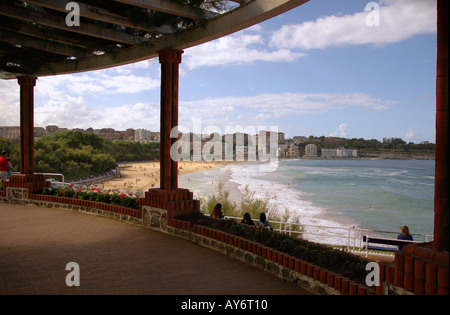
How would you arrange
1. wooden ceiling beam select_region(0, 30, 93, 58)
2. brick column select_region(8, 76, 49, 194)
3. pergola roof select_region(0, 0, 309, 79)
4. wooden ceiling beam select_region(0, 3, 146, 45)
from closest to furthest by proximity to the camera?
pergola roof select_region(0, 0, 309, 79)
wooden ceiling beam select_region(0, 3, 146, 45)
wooden ceiling beam select_region(0, 30, 93, 58)
brick column select_region(8, 76, 49, 194)

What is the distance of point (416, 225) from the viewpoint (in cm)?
2448

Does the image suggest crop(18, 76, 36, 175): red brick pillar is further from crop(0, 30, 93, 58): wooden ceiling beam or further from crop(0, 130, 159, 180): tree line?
crop(0, 130, 159, 180): tree line

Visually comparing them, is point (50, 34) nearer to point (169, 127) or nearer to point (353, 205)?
point (169, 127)

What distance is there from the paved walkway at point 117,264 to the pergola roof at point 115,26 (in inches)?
140

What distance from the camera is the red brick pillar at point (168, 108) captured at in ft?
20.0

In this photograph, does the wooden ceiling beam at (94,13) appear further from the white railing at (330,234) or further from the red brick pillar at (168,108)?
the white railing at (330,234)

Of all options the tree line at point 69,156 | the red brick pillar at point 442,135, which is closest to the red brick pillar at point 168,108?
the red brick pillar at point 442,135

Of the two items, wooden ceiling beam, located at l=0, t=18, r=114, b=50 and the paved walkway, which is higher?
wooden ceiling beam, located at l=0, t=18, r=114, b=50

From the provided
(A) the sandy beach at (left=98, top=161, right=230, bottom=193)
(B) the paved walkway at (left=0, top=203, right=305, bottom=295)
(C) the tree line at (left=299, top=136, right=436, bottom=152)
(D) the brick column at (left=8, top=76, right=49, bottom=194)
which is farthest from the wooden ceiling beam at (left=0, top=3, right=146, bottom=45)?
(C) the tree line at (left=299, top=136, right=436, bottom=152)

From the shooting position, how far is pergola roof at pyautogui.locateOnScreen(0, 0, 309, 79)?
5.11 meters

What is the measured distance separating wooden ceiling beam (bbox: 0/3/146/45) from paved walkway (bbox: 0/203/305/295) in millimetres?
3758

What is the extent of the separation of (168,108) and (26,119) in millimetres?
5103

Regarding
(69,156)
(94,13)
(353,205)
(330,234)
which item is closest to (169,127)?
(94,13)
